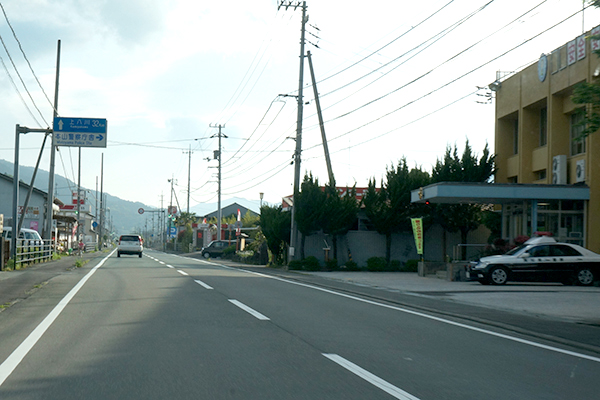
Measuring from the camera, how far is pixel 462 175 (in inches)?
1142

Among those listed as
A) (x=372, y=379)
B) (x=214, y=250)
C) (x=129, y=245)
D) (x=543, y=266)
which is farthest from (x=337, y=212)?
(x=372, y=379)

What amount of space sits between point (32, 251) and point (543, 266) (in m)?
21.3

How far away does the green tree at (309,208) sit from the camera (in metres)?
29.4

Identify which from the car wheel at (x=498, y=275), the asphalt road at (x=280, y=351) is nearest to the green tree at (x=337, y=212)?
the car wheel at (x=498, y=275)

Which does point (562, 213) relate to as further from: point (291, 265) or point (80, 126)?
point (80, 126)

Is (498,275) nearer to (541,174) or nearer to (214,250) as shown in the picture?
(541,174)

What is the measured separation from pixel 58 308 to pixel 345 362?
6.44m

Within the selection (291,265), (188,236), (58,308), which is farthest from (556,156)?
(188,236)

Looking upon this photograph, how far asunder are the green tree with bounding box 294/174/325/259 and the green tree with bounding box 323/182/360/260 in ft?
1.03

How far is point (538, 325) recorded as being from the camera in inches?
389

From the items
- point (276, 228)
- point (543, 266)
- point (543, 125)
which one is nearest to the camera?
point (543, 266)

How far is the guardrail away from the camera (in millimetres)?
23391

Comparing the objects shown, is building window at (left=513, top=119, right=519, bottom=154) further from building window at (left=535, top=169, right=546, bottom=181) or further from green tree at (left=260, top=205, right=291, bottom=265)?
green tree at (left=260, top=205, right=291, bottom=265)

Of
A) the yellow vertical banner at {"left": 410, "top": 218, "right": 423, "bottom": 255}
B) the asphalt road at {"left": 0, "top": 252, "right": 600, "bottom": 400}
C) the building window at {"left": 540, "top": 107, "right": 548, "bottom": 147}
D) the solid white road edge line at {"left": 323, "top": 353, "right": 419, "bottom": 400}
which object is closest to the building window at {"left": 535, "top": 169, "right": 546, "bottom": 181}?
the building window at {"left": 540, "top": 107, "right": 548, "bottom": 147}
